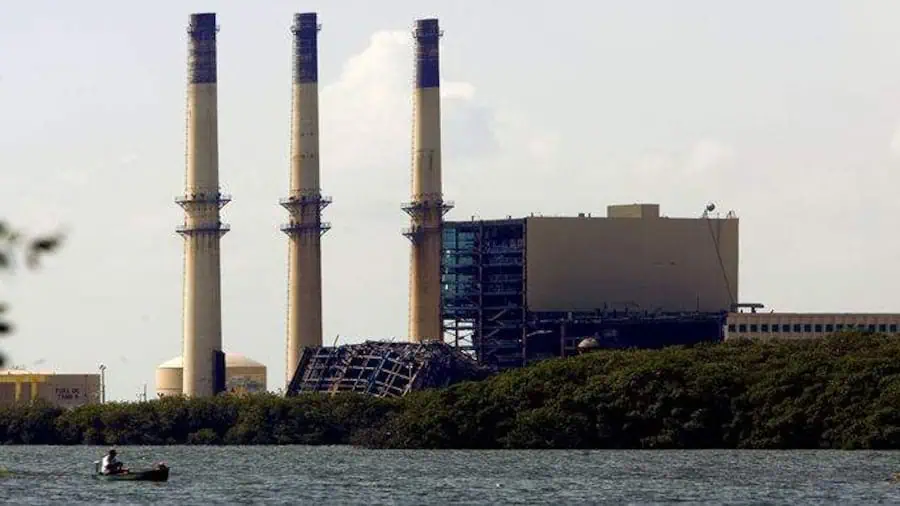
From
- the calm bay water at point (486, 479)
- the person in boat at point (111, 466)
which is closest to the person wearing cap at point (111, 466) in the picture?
the person in boat at point (111, 466)

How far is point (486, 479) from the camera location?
331ft

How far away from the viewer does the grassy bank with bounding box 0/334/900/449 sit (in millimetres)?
136000

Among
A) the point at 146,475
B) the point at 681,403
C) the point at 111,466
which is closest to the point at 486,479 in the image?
the point at 146,475

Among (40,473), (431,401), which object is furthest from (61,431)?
(40,473)

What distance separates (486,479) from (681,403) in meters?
42.6

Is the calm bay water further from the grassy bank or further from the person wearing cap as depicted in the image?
the grassy bank

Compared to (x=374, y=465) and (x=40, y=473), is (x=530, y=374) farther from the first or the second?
(x=40, y=473)

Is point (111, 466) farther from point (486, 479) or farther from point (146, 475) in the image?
point (486, 479)

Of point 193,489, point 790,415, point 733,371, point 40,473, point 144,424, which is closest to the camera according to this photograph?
point 193,489

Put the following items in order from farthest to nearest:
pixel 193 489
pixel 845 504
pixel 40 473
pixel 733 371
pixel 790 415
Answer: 1. pixel 733 371
2. pixel 790 415
3. pixel 40 473
4. pixel 193 489
5. pixel 845 504

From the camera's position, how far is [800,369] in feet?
470

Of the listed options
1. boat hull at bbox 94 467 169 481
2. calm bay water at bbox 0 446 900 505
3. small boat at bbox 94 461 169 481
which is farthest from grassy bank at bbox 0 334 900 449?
boat hull at bbox 94 467 169 481

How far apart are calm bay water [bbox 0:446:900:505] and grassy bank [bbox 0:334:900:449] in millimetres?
5735

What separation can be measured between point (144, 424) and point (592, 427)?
52.6 m
